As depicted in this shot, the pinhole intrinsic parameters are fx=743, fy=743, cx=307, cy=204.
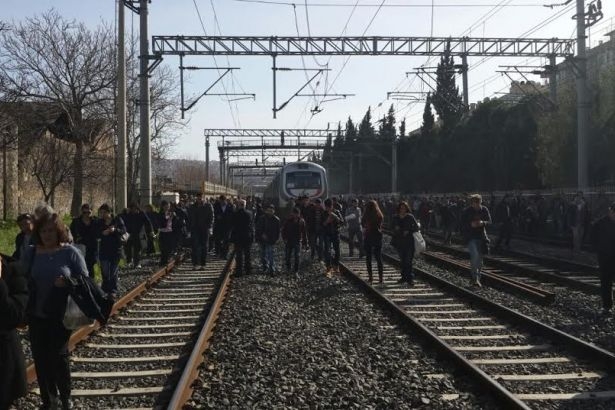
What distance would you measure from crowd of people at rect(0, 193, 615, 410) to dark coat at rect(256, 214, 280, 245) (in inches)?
0.9

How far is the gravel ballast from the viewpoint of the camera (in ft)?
22.7

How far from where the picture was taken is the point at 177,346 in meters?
9.50

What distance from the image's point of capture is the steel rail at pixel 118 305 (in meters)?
7.75

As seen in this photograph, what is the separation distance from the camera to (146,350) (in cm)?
Result: 934

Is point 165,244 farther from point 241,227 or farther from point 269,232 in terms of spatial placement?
point 269,232

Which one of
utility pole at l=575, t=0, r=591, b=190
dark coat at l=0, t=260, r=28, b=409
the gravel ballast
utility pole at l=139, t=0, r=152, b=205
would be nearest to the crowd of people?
dark coat at l=0, t=260, r=28, b=409

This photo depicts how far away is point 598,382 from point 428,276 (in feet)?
29.8

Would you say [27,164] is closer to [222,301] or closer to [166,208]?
[166,208]

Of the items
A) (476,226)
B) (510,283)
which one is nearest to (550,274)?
(510,283)

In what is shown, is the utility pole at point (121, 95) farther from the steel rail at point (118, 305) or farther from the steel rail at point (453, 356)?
the steel rail at point (453, 356)

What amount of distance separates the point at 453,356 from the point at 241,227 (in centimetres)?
953

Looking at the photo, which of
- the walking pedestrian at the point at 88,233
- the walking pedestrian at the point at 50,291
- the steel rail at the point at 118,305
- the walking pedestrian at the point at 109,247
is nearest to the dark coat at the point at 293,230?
the steel rail at the point at 118,305

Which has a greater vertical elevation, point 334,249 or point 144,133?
point 144,133

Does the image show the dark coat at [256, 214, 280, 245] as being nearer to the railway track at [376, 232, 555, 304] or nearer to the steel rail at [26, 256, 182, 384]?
the steel rail at [26, 256, 182, 384]
